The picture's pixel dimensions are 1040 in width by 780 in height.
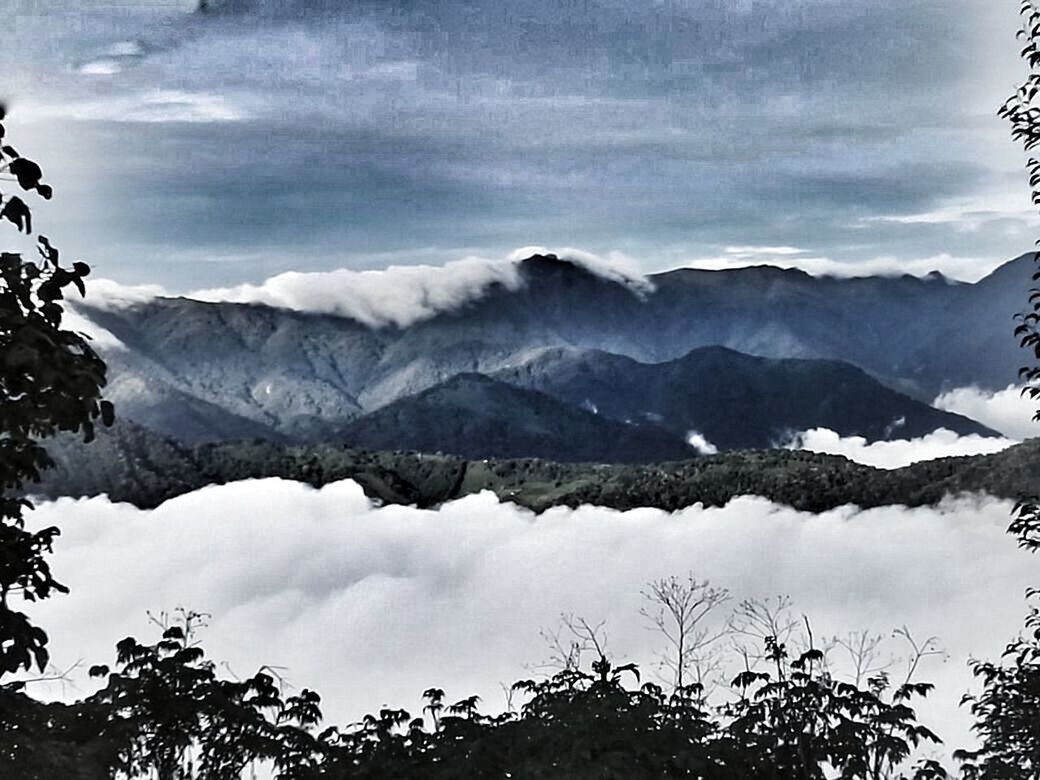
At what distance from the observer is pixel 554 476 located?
113 ft

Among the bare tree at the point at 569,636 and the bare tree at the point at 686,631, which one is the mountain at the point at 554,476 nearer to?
the bare tree at the point at 569,636

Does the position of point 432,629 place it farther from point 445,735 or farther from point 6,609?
point 6,609

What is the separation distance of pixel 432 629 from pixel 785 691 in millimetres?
11739

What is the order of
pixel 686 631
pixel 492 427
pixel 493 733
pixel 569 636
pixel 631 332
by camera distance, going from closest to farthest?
pixel 493 733
pixel 686 631
pixel 569 636
pixel 631 332
pixel 492 427

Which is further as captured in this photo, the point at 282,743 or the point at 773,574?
the point at 773,574

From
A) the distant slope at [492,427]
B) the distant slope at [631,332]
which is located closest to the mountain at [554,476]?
the distant slope at [631,332]

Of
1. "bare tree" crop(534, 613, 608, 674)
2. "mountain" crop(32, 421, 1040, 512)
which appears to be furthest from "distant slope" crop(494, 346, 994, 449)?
"bare tree" crop(534, 613, 608, 674)

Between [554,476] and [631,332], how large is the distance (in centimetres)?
652

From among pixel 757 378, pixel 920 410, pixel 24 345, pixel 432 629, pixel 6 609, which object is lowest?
pixel 432 629

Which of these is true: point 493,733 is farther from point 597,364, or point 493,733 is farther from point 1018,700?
point 597,364

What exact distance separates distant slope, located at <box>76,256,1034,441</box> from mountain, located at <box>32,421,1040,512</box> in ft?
7.64

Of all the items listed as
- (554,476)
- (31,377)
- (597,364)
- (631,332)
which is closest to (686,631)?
(31,377)

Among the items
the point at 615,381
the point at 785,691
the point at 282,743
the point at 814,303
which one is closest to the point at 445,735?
the point at 282,743

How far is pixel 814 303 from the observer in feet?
86.8
